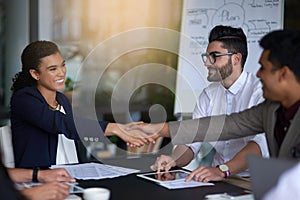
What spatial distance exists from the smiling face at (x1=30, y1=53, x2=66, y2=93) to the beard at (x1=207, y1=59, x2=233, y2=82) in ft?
2.84

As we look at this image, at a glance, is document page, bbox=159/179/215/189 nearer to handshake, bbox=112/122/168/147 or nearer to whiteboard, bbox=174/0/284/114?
handshake, bbox=112/122/168/147

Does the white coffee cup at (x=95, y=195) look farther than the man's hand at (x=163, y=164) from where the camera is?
No

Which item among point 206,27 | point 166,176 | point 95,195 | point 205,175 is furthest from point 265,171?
point 206,27

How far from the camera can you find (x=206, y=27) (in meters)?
4.37

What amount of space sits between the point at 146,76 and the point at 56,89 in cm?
269

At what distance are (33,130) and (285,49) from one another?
1.36 m

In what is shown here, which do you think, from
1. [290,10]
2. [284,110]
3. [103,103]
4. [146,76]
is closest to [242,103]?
[284,110]

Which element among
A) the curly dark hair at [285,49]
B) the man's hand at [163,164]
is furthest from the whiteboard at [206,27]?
the curly dark hair at [285,49]

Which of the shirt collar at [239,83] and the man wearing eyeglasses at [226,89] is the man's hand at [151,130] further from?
the shirt collar at [239,83]

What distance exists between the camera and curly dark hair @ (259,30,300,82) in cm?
182

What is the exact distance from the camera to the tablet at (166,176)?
6.95 ft

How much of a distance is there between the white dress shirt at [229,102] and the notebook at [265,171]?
1.19m

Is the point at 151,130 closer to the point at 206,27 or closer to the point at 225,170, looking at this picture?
the point at 225,170

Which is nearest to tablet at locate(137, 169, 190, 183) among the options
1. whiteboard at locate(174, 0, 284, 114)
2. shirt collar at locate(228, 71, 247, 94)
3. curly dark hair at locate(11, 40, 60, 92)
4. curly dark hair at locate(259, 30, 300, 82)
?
curly dark hair at locate(259, 30, 300, 82)
